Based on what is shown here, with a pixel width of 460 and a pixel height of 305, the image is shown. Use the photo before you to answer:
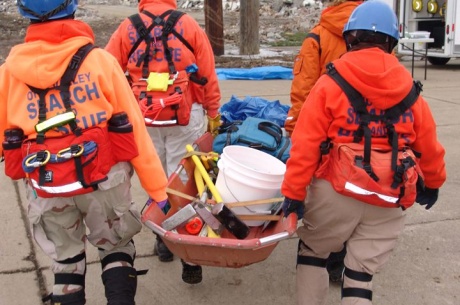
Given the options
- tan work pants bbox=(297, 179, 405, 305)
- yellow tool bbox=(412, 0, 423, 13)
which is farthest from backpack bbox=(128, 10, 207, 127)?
yellow tool bbox=(412, 0, 423, 13)

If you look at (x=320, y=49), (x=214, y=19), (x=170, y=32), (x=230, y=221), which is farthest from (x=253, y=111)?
(x=214, y=19)

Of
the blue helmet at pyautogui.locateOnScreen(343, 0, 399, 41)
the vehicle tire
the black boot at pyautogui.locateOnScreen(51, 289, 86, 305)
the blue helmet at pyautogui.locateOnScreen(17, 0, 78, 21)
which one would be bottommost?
the vehicle tire

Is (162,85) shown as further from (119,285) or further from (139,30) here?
(119,285)

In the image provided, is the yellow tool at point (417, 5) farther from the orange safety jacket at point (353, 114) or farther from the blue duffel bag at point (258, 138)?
the orange safety jacket at point (353, 114)

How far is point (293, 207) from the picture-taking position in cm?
286

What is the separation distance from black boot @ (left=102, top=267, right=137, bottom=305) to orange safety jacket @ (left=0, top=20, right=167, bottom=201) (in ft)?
2.69

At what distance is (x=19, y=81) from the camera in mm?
2604

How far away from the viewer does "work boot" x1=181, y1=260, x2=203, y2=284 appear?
3574 millimetres

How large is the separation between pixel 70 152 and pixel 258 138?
1561mm

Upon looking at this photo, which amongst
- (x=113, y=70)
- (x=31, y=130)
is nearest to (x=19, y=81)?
(x=31, y=130)

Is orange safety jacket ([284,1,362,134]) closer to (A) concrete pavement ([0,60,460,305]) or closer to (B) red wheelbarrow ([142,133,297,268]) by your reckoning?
(B) red wheelbarrow ([142,133,297,268])

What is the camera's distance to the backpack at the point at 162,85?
3738mm

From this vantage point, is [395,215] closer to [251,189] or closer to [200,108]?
[251,189]

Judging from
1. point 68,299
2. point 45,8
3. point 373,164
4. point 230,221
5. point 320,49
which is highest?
point 45,8
